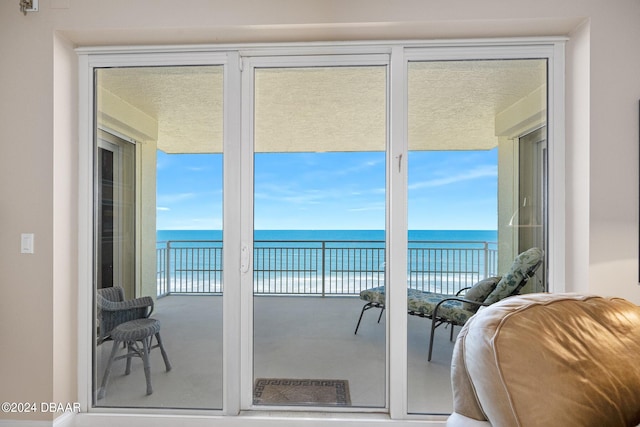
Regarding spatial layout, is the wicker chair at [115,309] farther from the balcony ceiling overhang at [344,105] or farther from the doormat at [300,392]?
the balcony ceiling overhang at [344,105]

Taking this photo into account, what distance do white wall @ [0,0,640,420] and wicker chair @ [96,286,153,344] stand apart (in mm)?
164

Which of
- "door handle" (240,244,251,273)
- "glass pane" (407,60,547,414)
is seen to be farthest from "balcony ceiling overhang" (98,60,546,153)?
"door handle" (240,244,251,273)

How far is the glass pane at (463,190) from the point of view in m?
2.12

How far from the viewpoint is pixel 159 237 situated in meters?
2.21

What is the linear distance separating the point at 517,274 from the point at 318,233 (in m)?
1.22

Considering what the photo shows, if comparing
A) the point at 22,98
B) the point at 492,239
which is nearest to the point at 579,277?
the point at 492,239

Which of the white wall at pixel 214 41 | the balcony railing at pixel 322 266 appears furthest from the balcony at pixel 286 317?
the white wall at pixel 214 41

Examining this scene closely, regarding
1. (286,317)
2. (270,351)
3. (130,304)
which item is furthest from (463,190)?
(130,304)

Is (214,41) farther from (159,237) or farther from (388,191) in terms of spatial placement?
(388,191)

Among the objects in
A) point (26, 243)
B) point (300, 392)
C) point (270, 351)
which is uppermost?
point (26, 243)

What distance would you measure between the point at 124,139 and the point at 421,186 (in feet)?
6.14

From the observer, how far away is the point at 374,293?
7.11 ft

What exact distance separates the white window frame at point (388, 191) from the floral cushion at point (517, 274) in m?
0.09

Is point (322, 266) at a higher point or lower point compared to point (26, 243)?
lower
